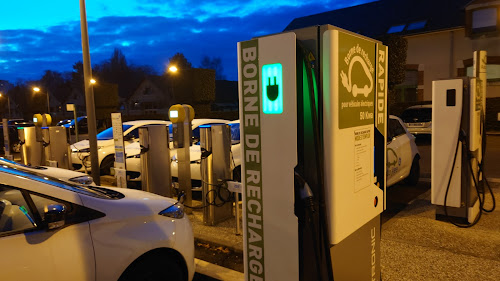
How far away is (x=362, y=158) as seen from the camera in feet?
9.40

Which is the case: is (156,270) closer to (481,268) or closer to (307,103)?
(307,103)

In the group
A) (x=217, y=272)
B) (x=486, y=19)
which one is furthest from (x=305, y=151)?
(x=486, y=19)

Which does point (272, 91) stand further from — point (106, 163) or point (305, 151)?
point (106, 163)

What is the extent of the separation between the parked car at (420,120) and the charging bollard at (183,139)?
504 inches

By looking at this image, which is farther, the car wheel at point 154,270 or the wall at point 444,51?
the wall at point 444,51

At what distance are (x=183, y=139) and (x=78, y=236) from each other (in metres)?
4.41

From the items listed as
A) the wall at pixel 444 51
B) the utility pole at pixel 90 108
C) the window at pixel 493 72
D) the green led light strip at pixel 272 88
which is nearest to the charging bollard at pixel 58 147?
the utility pole at pixel 90 108

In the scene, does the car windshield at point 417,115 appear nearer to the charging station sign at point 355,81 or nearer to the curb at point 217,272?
the curb at point 217,272

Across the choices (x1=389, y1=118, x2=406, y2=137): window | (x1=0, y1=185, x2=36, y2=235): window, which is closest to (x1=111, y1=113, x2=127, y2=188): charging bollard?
(x1=0, y1=185, x2=36, y2=235): window

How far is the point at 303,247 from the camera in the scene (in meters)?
2.60

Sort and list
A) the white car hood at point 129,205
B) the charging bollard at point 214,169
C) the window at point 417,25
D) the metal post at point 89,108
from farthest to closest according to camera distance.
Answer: the window at point 417,25 → the metal post at point 89,108 → the charging bollard at point 214,169 → the white car hood at point 129,205

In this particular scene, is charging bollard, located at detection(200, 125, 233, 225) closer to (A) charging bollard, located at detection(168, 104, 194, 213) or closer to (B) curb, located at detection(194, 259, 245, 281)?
(A) charging bollard, located at detection(168, 104, 194, 213)

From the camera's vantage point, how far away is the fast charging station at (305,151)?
2453 millimetres

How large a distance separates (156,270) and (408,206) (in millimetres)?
5050
